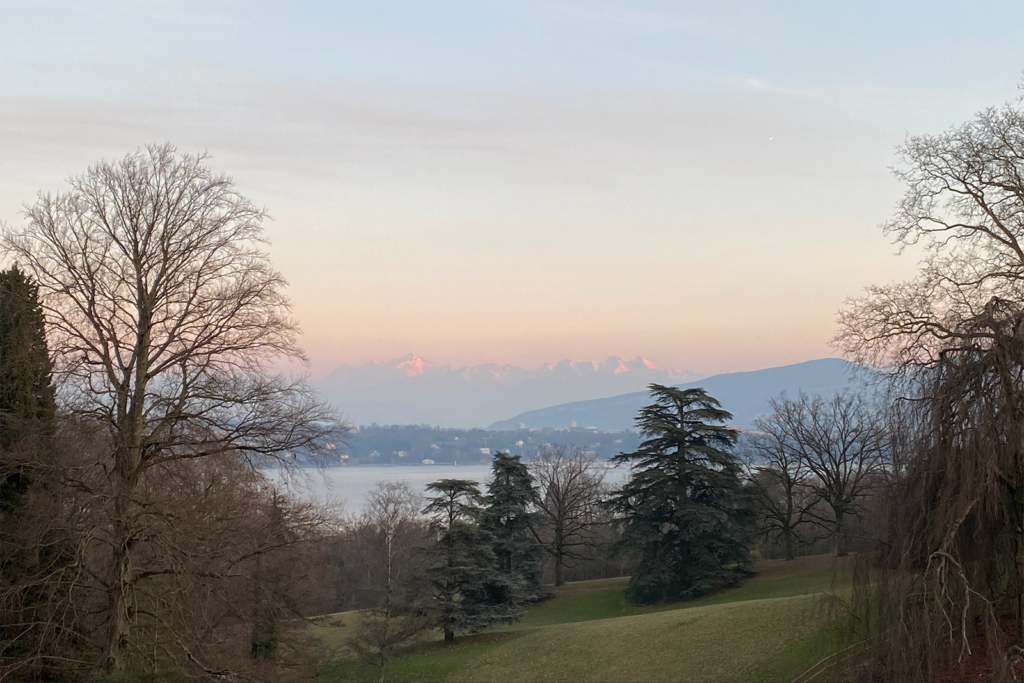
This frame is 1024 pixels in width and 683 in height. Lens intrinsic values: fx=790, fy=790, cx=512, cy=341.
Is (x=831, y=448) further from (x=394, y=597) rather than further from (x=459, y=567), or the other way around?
(x=394, y=597)

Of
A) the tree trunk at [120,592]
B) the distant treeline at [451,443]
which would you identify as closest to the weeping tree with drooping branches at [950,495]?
the tree trunk at [120,592]

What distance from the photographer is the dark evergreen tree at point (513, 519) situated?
4309cm

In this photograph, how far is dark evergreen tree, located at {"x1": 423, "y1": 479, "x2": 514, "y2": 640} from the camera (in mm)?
37719

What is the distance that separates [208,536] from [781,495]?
140ft

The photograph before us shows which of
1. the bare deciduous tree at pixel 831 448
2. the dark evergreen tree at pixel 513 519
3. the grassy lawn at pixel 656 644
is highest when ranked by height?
the bare deciduous tree at pixel 831 448

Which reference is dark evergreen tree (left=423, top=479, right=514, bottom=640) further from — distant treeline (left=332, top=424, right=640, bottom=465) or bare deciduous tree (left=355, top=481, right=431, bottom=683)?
distant treeline (left=332, top=424, right=640, bottom=465)

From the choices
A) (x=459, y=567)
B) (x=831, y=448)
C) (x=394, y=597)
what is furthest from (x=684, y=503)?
(x=394, y=597)

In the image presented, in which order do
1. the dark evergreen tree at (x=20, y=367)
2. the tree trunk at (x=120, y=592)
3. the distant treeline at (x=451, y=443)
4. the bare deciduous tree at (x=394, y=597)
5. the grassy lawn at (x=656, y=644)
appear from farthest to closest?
1. the distant treeline at (x=451, y=443)
2. the bare deciduous tree at (x=394, y=597)
3. the grassy lawn at (x=656, y=644)
4. the dark evergreen tree at (x=20, y=367)
5. the tree trunk at (x=120, y=592)

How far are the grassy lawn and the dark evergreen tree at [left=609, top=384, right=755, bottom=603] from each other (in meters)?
1.33

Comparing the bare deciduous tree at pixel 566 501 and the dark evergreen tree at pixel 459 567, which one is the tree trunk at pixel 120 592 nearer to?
the dark evergreen tree at pixel 459 567

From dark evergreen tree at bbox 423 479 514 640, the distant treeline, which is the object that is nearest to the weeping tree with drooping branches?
dark evergreen tree at bbox 423 479 514 640

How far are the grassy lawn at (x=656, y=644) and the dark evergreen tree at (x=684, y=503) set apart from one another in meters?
1.33

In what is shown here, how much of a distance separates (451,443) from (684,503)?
13054cm

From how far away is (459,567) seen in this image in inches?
1484
